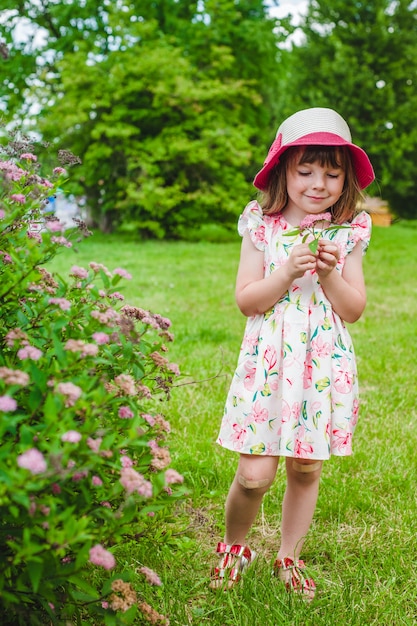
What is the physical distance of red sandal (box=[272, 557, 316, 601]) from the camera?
2227 mm

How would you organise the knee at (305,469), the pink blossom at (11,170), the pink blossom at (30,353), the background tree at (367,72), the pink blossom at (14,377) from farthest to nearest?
the background tree at (367,72)
the knee at (305,469)
the pink blossom at (11,170)
the pink blossom at (30,353)
the pink blossom at (14,377)

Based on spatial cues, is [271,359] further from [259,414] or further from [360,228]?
[360,228]

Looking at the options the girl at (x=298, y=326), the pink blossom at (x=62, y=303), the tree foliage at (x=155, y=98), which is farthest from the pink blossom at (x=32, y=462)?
the tree foliage at (x=155, y=98)

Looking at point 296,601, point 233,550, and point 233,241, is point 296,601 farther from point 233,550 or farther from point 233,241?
point 233,241

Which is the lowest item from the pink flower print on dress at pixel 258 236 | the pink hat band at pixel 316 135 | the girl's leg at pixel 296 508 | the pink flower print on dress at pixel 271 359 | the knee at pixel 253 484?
the girl's leg at pixel 296 508

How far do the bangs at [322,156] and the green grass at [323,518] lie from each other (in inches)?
27.5

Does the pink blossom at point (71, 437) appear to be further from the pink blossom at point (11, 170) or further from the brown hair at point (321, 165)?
the brown hair at point (321, 165)

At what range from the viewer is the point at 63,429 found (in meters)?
1.25

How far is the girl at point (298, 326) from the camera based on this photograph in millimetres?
2168

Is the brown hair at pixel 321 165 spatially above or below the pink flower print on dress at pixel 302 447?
above

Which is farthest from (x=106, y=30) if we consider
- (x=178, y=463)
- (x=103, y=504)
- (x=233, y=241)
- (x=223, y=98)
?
(x=103, y=504)

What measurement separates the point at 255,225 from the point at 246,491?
0.88 metres

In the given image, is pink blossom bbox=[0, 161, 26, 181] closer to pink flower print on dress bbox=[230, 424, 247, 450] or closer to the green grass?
the green grass

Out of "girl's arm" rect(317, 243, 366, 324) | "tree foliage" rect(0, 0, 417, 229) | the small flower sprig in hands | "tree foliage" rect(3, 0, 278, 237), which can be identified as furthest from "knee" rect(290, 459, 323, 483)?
"tree foliage" rect(3, 0, 278, 237)
